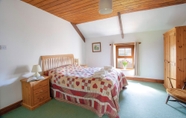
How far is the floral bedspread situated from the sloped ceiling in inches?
105

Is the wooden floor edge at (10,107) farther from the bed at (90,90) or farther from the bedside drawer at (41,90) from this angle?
the bed at (90,90)

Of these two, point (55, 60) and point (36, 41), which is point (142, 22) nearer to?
point (55, 60)

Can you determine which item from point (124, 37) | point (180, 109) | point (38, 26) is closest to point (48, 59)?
point (38, 26)

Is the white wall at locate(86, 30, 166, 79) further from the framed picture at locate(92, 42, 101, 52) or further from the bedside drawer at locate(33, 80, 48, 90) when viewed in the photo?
the bedside drawer at locate(33, 80, 48, 90)

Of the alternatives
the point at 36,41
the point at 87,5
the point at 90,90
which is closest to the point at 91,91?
the point at 90,90

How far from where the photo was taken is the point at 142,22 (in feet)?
12.3

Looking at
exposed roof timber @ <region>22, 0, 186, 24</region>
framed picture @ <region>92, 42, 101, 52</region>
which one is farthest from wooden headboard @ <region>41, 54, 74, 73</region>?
exposed roof timber @ <region>22, 0, 186, 24</region>

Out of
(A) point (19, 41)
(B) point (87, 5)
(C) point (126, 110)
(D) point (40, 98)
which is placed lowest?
(C) point (126, 110)

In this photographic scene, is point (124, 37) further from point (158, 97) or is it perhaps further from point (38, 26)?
point (38, 26)

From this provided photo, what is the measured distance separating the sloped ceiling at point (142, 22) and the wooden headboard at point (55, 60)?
1.77 metres

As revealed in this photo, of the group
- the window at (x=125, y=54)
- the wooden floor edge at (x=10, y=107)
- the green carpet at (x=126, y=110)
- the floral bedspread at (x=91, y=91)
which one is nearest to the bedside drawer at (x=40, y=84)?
the floral bedspread at (x=91, y=91)

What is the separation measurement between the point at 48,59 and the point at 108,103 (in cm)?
245

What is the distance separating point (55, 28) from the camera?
3590mm

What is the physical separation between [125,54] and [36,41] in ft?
13.2
